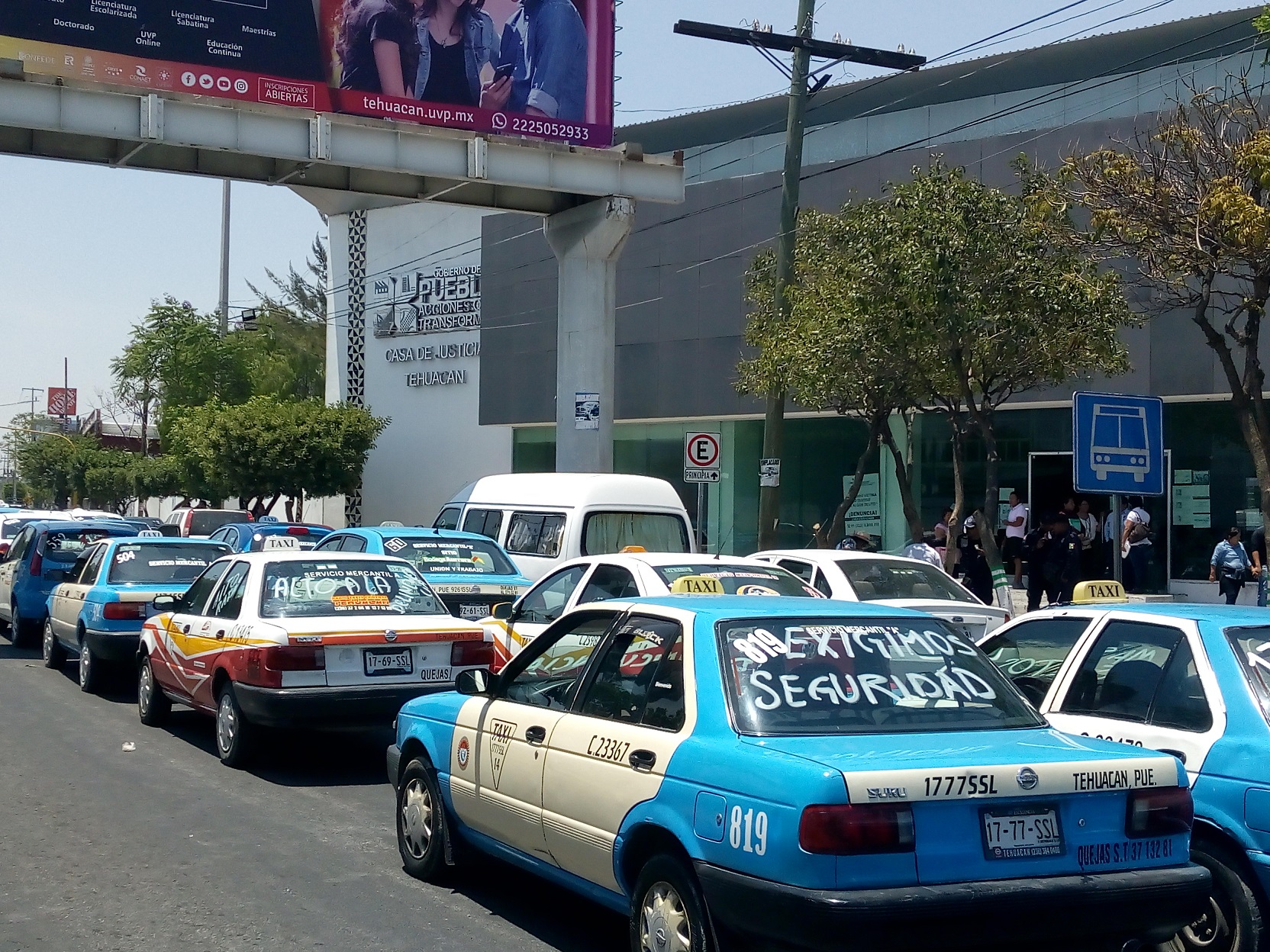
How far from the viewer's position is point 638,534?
1620 centimetres

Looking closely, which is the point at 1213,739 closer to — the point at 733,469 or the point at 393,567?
the point at 393,567

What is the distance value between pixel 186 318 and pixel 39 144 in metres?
29.2

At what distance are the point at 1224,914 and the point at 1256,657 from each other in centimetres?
104

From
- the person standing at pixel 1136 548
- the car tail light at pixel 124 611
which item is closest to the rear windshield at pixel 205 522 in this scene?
the car tail light at pixel 124 611

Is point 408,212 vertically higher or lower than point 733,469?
higher

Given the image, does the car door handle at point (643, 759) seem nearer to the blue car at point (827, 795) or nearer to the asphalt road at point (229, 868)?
the blue car at point (827, 795)

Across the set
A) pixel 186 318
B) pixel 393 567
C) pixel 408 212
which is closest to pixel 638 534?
pixel 393 567

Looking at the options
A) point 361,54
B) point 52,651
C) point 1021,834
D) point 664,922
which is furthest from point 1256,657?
point 361,54

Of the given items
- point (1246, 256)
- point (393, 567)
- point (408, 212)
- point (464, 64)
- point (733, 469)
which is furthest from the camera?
point (408, 212)

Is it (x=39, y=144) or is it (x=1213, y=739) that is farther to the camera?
(x=39, y=144)

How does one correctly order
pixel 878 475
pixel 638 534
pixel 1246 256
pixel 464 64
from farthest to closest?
1. pixel 878 475
2. pixel 464 64
3. pixel 638 534
4. pixel 1246 256

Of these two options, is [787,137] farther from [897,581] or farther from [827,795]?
[827,795]

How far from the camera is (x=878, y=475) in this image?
27.5 metres

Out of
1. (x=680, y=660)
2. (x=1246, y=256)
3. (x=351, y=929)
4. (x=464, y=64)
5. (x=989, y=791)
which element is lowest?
(x=351, y=929)
